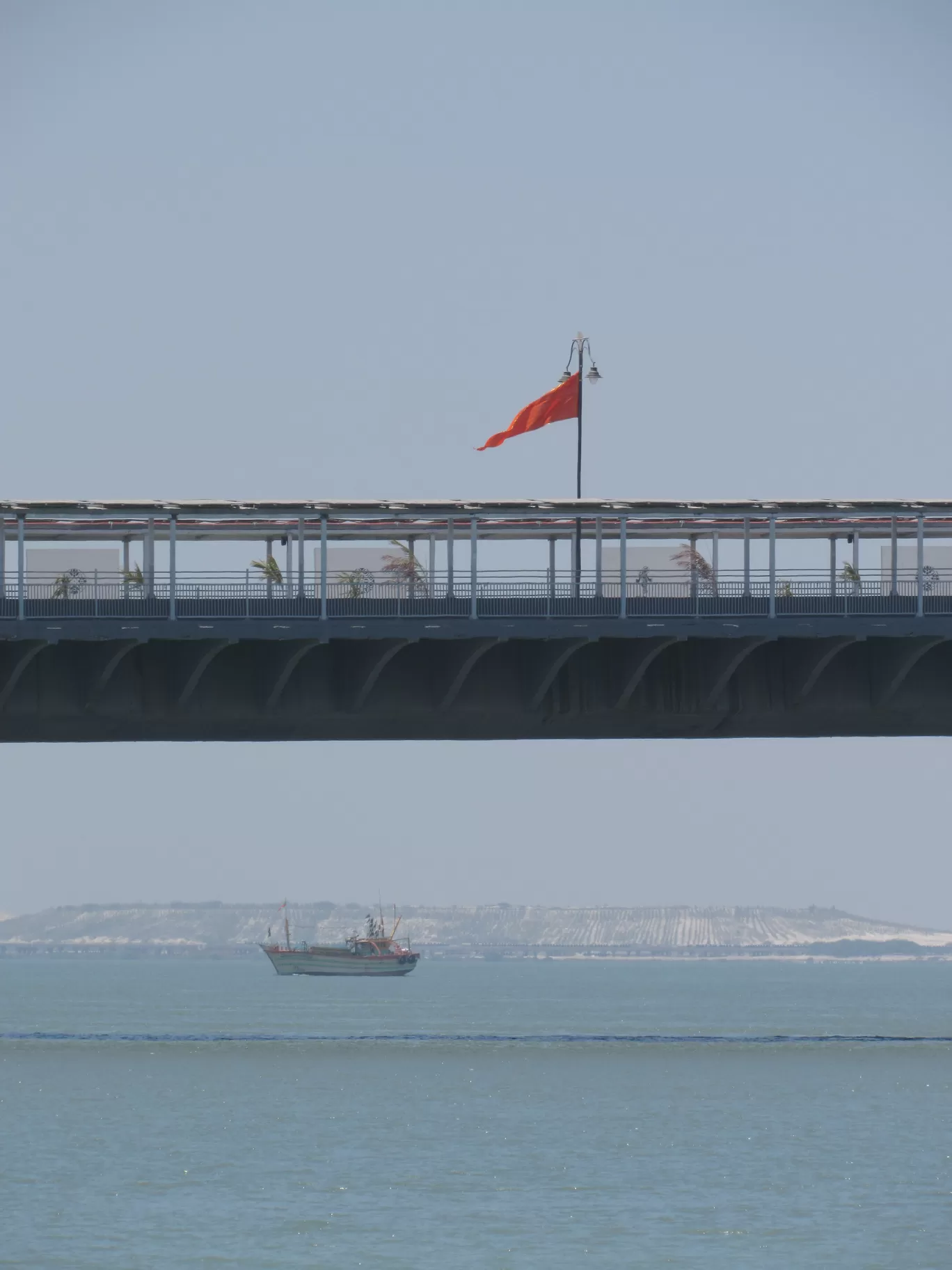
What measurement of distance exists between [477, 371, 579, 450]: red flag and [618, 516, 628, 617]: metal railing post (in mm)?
5828

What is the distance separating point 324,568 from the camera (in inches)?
2381

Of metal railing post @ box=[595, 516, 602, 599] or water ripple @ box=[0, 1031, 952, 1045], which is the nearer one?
metal railing post @ box=[595, 516, 602, 599]

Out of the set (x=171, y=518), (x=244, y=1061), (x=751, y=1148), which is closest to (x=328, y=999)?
(x=244, y=1061)

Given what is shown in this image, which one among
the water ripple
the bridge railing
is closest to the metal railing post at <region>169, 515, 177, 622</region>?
the bridge railing

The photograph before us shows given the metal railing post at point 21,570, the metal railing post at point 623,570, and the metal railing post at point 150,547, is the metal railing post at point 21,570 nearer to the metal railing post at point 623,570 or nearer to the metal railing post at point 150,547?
the metal railing post at point 150,547

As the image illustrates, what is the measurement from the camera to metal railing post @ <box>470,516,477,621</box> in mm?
58719

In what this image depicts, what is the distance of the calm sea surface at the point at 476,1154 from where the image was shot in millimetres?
36844

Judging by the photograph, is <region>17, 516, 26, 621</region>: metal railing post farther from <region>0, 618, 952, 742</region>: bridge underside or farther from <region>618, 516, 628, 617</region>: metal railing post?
<region>618, 516, 628, 617</region>: metal railing post

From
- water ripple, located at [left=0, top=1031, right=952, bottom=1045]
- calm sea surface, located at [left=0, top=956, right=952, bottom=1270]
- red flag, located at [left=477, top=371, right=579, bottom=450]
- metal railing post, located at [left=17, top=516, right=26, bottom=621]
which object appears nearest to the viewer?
calm sea surface, located at [left=0, top=956, right=952, bottom=1270]

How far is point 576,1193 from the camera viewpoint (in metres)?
42.9

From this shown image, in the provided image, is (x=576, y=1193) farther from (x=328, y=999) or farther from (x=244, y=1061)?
(x=328, y=999)

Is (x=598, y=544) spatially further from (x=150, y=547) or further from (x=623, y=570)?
(x=150, y=547)

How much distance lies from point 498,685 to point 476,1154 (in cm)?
1568

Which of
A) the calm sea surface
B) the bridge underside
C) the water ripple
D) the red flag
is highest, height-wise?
the red flag
